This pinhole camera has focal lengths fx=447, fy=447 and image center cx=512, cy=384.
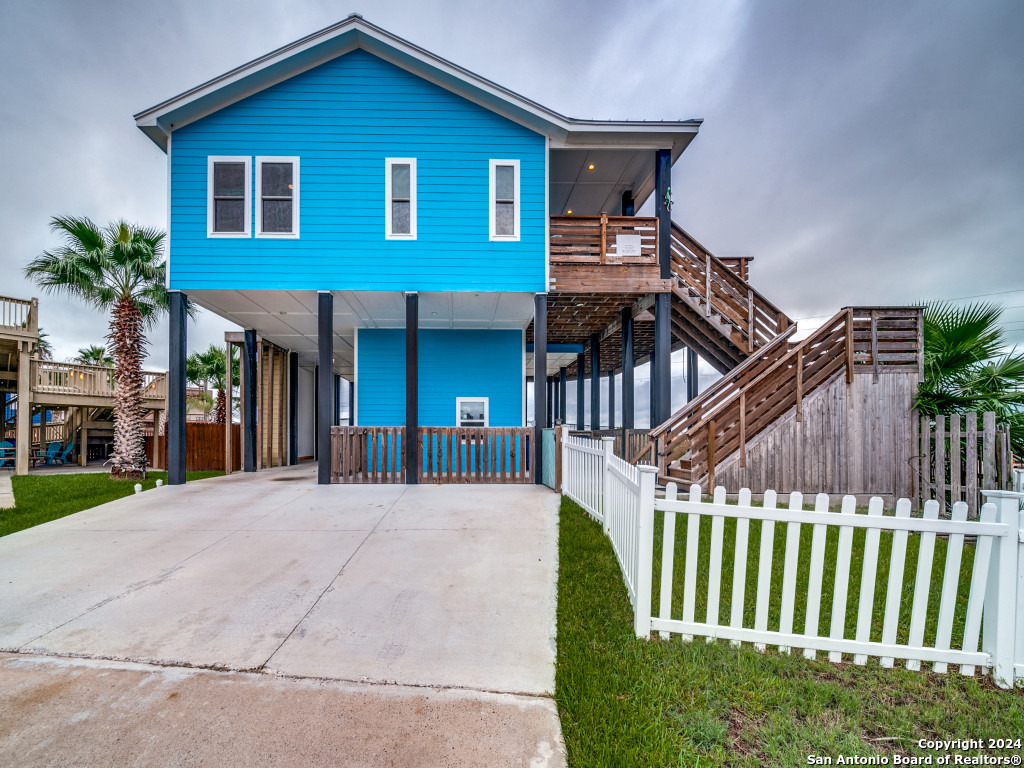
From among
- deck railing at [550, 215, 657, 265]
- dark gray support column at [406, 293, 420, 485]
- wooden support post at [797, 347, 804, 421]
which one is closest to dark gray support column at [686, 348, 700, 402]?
deck railing at [550, 215, 657, 265]

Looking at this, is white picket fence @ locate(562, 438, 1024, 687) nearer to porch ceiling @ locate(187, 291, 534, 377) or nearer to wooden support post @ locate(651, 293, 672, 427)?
wooden support post @ locate(651, 293, 672, 427)

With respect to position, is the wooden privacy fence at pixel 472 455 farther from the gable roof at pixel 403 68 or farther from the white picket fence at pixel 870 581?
the gable roof at pixel 403 68

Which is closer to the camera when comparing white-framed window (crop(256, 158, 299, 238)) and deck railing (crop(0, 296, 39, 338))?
white-framed window (crop(256, 158, 299, 238))

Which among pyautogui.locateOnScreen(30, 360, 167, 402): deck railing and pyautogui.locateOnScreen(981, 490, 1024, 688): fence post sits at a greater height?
pyautogui.locateOnScreen(30, 360, 167, 402): deck railing

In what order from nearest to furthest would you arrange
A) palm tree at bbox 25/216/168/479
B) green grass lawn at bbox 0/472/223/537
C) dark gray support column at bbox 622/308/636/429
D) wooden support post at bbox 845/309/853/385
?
green grass lawn at bbox 0/472/223/537 < wooden support post at bbox 845/309/853/385 < palm tree at bbox 25/216/168/479 < dark gray support column at bbox 622/308/636/429

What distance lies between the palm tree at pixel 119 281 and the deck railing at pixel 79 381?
2.67 m

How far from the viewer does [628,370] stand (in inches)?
497

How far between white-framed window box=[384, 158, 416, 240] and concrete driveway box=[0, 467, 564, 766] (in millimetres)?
6102

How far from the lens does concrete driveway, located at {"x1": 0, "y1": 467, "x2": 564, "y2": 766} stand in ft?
6.87

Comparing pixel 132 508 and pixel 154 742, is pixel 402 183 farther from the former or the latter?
pixel 154 742

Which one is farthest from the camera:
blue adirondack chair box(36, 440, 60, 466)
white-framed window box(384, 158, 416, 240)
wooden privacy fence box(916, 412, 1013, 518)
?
blue adirondack chair box(36, 440, 60, 466)

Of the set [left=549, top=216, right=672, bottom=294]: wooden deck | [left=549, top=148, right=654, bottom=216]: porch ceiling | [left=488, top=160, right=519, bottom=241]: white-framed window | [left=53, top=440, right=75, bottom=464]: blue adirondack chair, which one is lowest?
[left=53, top=440, right=75, bottom=464]: blue adirondack chair

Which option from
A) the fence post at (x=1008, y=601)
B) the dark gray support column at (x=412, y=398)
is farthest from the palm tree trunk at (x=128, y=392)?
the fence post at (x=1008, y=601)

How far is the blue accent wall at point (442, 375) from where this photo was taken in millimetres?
11883
